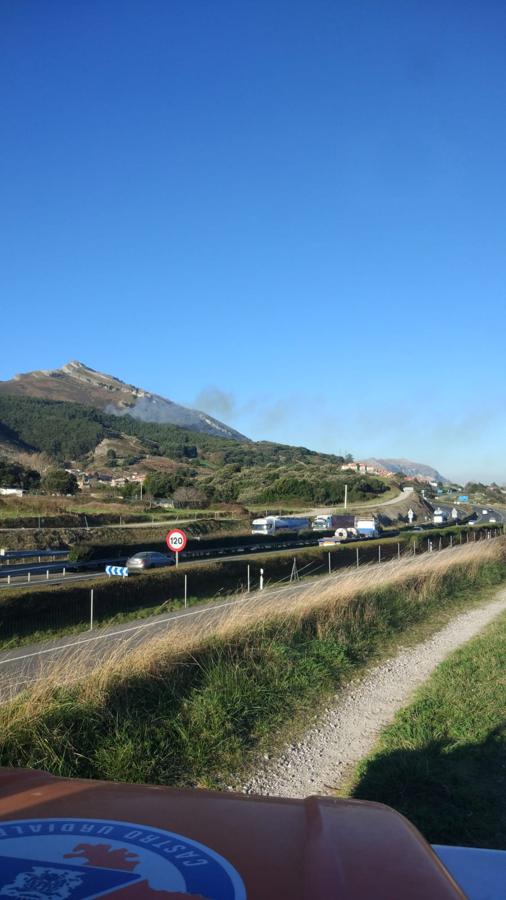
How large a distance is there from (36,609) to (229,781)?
14988 millimetres

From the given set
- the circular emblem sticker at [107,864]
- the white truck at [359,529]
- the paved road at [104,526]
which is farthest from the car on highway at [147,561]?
the circular emblem sticker at [107,864]

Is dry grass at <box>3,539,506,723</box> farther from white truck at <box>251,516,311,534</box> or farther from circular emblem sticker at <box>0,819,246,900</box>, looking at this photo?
white truck at <box>251,516,311,534</box>

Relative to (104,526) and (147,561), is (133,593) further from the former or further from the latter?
(104,526)

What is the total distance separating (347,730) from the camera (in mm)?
7371

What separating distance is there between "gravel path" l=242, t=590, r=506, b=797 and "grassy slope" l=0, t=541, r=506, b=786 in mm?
251

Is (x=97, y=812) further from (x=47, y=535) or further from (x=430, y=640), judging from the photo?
(x=47, y=535)

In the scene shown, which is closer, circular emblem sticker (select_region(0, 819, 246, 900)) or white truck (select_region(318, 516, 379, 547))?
circular emblem sticker (select_region(0, 819, 246, 900))

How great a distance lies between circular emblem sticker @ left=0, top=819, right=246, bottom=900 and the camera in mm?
1642

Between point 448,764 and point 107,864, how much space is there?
5.21 m

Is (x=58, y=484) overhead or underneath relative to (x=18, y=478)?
underneath

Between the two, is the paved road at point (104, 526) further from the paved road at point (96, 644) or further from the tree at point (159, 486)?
the paved road at point (96, 644)

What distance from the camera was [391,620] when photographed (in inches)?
537

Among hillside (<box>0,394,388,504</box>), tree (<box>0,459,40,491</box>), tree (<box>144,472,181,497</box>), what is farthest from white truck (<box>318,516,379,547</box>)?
tree (<box>0,459,40,491</box>)

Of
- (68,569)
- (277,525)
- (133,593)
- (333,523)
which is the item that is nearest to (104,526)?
(277,525)
